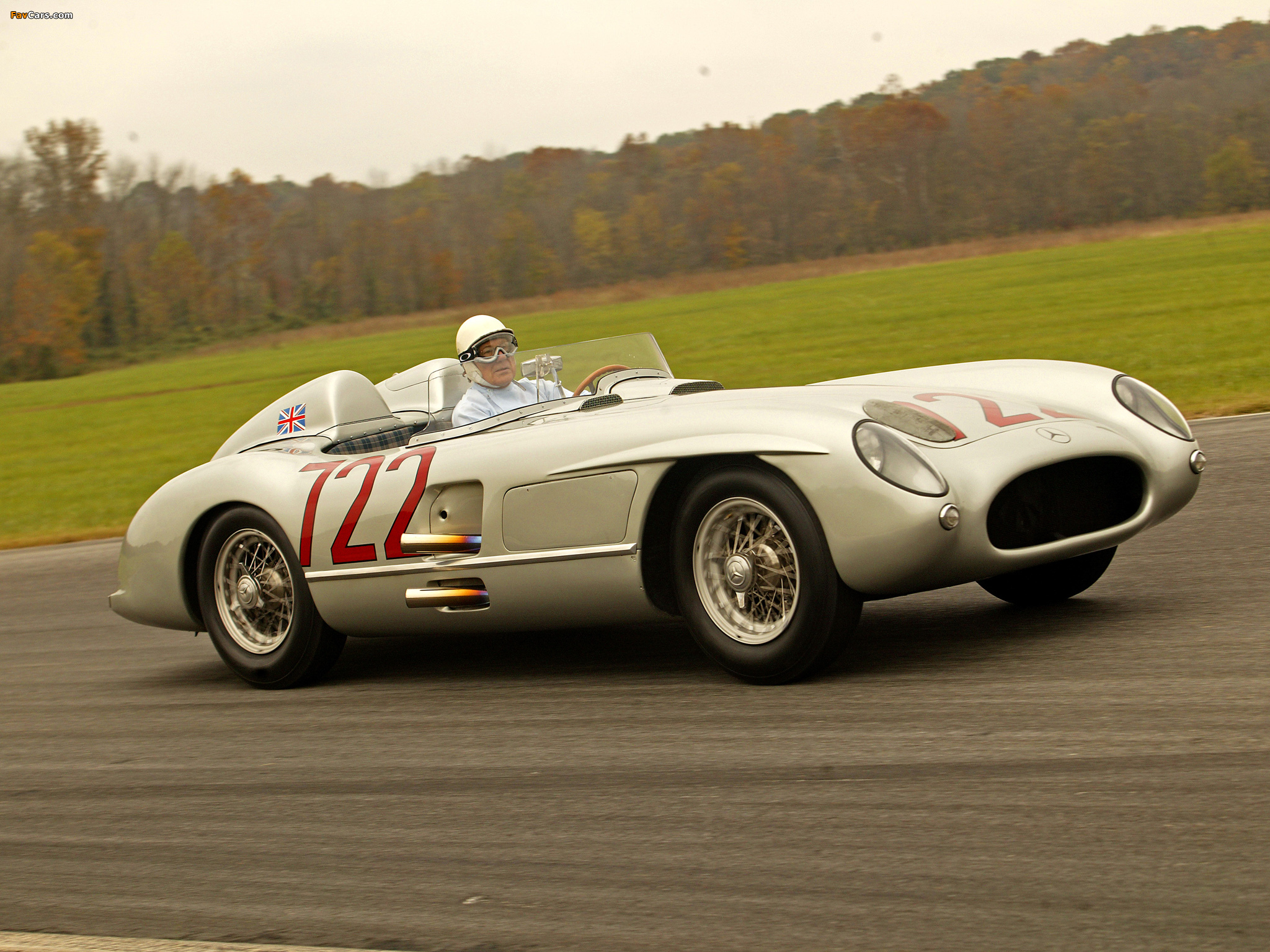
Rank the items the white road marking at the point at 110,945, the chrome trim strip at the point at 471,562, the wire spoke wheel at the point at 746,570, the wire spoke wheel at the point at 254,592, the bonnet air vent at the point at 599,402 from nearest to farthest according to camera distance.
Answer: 1. the white road marking at the point at 110,945
2. the wire spoke wheel at the point at 746,570
3. the chrome trim strip at the point at 471,562
4. the bonnet air vent at the point at 599,402
5. the wire spoke wheel at the point at 254,592

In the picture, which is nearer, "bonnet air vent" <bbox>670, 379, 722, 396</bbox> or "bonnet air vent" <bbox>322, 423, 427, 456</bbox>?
"bonnet air vent" <bbox>670, 379, 722, 396</bbox>

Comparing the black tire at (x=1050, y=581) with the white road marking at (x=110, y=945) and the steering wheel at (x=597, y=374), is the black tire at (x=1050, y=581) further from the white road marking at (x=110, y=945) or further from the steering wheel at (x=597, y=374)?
the white road marking at (x=110, y=945)

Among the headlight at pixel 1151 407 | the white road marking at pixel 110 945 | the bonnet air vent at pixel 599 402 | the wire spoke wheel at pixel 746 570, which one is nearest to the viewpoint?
the white road marking at pixel 110 945

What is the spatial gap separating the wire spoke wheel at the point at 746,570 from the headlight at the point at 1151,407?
1526mm

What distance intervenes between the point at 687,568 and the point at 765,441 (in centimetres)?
52

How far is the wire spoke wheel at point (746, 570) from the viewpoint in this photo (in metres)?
4.08

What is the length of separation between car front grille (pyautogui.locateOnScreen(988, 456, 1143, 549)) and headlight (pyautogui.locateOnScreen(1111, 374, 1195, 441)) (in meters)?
0.30

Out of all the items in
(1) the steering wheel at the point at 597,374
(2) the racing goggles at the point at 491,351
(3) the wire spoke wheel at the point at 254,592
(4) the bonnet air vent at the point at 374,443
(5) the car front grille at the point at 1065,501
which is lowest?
(3) the wire spoke wheel at the point at 254,592

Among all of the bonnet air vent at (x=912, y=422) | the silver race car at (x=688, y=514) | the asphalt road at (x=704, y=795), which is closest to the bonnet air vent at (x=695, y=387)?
the silver race car at (x=688, y=514)

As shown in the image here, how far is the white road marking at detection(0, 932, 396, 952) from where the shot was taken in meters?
2.71

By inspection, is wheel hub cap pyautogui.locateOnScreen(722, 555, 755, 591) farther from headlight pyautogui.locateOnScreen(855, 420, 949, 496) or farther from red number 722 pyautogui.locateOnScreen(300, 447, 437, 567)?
red number 722 pyautogui.locateOnScreen(300, 447, 437, 567)

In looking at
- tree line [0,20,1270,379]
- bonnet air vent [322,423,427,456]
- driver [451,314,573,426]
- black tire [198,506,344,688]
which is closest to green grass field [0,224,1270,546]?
driver [451,314,573,426]

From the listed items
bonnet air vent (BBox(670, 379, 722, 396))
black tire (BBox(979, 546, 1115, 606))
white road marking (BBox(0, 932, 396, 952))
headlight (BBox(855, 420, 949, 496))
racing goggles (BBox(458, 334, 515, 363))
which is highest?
racing goggles (BBox(458, 334, 515, 363))

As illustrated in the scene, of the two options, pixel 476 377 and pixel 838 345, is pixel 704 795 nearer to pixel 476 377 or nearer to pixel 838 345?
pixel 476 377
